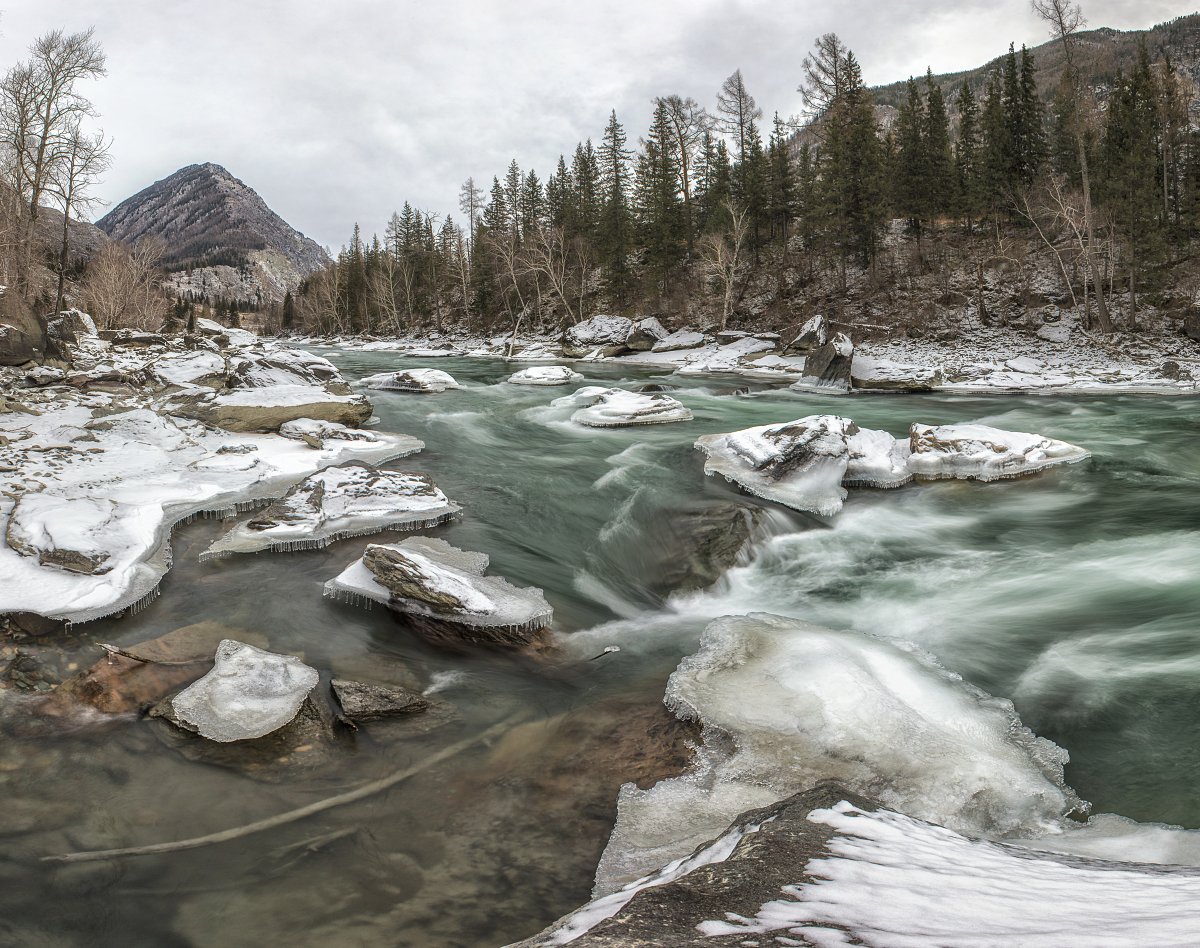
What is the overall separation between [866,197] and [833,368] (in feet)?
59.8

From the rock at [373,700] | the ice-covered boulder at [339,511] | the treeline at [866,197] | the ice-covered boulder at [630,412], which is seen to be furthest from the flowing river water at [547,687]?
the treeline at [866,197]

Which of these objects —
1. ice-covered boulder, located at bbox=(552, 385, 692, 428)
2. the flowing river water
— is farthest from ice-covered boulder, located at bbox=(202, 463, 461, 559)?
ice-covered boulder, located at bbox=(552, 385, 692, 428)

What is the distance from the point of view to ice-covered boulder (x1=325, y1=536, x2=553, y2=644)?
5.41m

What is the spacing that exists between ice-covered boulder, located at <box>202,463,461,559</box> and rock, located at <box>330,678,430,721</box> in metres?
2.79

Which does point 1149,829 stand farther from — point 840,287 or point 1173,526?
point 840,287

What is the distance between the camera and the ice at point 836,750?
10.9 feet

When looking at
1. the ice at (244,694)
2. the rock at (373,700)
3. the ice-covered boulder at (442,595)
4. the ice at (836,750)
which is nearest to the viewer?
the ice at (836,750)

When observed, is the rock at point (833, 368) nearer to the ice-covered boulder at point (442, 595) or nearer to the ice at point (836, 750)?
the ice at point (836, 750)

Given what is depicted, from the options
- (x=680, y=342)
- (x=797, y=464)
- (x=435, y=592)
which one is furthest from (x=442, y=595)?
(x=680, y=342)

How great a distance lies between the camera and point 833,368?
73.6ft

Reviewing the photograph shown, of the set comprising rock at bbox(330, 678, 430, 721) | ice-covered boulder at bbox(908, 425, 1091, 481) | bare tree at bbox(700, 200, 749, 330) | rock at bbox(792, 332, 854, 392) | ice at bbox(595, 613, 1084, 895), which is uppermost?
bare tree at bbox(700, 200, 749, 330)

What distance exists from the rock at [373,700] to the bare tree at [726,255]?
111 ft

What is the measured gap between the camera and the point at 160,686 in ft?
14.8

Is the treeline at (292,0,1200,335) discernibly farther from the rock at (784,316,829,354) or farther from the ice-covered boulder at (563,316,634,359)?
the rock at (784,316,829,354)
